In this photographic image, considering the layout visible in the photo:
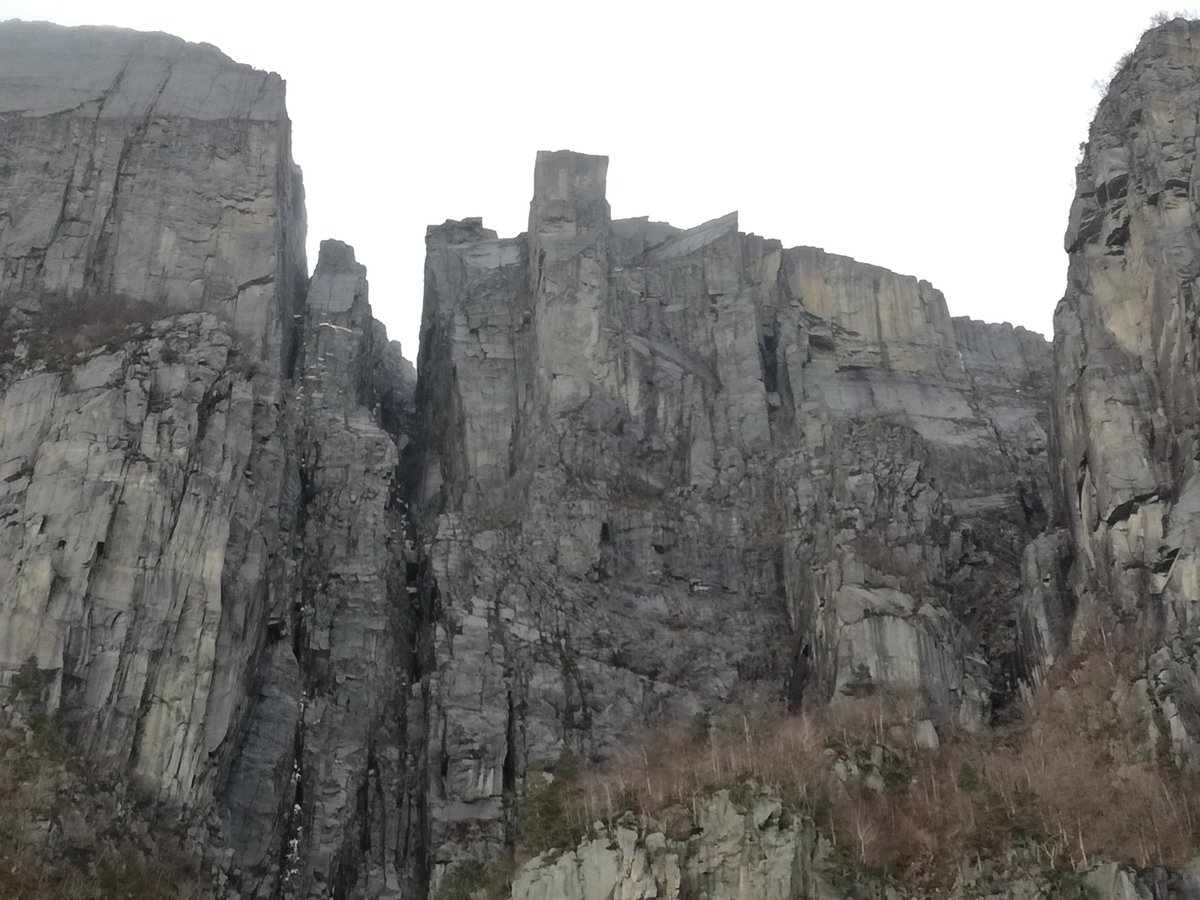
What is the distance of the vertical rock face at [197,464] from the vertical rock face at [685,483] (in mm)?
4024

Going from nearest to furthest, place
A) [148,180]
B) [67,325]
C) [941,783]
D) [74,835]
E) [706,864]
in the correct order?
[74,835]
[706,864]
[941,783]
[67,325]
[148,180]

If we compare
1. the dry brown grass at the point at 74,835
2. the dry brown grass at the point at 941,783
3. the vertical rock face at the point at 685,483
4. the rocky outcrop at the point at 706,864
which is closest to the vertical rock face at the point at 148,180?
the vertical rock face at the point at 685,483

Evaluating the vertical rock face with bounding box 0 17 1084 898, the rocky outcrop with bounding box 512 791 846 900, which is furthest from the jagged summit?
the rocky outcrop with bounding box 512 791 846 900

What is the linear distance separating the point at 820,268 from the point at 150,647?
42906 millimetres

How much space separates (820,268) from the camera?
Result: 83688 millimetres

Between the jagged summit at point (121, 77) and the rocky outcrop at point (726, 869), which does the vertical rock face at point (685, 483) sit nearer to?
the rocky outcrop at point (726, 869)

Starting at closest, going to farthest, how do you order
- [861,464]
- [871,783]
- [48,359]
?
[871,783] → [48,359] → [861,464]

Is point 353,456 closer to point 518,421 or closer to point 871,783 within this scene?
point 518,421

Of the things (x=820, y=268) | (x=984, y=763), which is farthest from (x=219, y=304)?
(x=984, y=763)

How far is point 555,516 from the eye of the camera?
66.9m

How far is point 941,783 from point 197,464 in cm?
2992

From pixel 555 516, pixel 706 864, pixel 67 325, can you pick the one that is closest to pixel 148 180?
pixel 67 325

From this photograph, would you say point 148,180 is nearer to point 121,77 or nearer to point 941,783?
point 121,77

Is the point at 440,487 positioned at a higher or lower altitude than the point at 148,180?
lower
